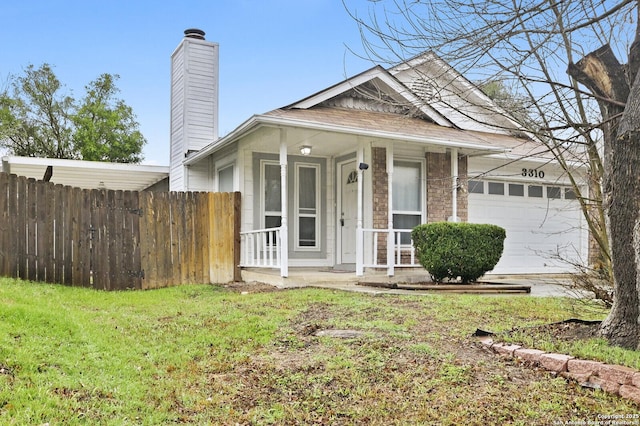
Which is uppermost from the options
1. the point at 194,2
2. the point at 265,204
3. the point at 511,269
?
the point at 194,2

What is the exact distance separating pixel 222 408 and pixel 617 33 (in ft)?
15.6

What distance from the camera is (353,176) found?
1140cm

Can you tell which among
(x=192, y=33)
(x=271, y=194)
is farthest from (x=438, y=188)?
(x=192, y=33)

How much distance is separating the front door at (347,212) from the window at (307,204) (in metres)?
0.53

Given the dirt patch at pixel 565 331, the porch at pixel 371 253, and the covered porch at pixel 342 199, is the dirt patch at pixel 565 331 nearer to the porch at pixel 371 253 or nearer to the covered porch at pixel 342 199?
the covered porch at pixel 342 199

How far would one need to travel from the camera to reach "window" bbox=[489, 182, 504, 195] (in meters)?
12.4

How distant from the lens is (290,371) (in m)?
3.94

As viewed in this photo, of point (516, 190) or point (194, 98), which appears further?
point (194, 98)

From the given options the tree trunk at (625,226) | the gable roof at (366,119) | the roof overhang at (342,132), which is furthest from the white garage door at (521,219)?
the tree trunk at (625,226)

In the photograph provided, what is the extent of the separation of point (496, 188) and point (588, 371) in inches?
367

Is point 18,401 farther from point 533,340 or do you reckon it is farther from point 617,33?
point 617,33

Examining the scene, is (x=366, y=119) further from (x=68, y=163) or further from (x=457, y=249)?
(x=68, y=163)

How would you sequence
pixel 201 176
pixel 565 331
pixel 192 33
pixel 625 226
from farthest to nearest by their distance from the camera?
pixel 192 33 < pixel 201 176 < pixel 565 331 < pixel 625 226

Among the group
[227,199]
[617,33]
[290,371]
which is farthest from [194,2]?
[290,371]
